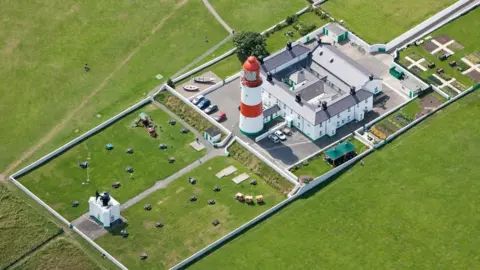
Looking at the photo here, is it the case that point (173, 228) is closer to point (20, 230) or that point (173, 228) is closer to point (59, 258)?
point (59, 258)

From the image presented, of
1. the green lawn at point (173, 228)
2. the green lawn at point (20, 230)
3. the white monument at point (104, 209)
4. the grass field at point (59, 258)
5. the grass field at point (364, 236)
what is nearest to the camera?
the grass field at point (364, 236)

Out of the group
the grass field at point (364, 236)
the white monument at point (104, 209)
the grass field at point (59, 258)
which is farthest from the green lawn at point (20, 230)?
the grass field at point (364, 236)

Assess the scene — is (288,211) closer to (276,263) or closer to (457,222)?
(276,263)

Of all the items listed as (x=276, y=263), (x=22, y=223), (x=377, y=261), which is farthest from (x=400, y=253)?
(x=22, y=223)

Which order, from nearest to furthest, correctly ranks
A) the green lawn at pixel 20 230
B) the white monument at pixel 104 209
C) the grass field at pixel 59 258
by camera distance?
the grass field at pixel 59 258 → the green lawn at pixel 20 230 → the white monument at pixel 104 209

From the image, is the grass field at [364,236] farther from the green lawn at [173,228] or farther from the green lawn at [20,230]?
the green lawn at [20,230]

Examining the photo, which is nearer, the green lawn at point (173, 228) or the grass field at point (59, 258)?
the grass field at point (59, 258)

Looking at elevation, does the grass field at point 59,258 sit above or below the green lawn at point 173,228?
below
